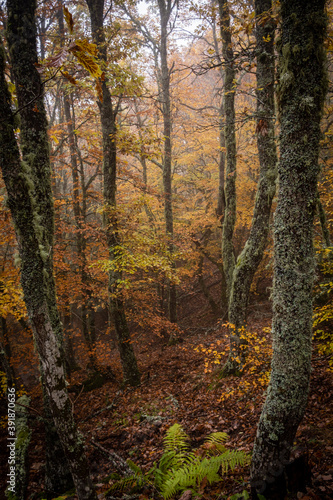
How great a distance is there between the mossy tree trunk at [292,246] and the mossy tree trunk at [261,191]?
9.43 ft

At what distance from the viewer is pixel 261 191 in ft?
21.1

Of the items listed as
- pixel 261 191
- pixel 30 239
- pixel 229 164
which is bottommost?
pixel 30 239

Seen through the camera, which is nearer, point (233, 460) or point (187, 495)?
point (187, 495)

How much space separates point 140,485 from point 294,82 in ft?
19.6

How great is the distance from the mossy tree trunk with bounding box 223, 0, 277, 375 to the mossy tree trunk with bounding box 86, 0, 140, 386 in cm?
350

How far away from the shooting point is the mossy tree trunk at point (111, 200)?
25.3 feet

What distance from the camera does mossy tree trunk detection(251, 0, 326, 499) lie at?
8.79 ft

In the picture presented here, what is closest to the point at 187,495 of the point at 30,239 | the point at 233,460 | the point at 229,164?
the point at 233,460

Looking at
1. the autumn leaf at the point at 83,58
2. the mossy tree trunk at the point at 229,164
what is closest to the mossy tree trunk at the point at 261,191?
the mossy tree trunk at the point at 229,164

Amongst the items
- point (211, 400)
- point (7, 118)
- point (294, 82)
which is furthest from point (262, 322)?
point (7, 118)

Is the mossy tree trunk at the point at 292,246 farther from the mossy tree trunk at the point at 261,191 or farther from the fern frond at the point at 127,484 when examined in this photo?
the mossy tree trunk at the point at 261,191

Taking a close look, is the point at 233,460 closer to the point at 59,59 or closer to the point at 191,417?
the point at 191,417

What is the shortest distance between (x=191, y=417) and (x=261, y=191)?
19.2 feet

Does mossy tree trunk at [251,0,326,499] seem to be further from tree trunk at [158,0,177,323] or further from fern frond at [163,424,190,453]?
tree trunk at [158,0,177,323]
